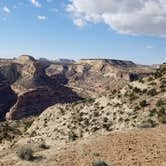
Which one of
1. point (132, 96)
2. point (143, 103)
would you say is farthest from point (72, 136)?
point (132, 96)

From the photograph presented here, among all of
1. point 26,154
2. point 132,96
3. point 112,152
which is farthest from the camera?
point 132,96

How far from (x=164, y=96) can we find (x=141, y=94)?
394cm

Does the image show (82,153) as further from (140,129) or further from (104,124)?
(104,124)

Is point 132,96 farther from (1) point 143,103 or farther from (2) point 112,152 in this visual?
(2) point 112,152

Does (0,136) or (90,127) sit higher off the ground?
(90,127)

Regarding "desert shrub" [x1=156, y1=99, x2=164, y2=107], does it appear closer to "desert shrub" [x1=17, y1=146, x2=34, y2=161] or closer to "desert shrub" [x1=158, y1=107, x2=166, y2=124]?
"desert shrub" [x1=158, y1=107, x2=166, y2=124]

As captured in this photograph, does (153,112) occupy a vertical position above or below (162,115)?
below

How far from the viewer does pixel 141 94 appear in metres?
47.1

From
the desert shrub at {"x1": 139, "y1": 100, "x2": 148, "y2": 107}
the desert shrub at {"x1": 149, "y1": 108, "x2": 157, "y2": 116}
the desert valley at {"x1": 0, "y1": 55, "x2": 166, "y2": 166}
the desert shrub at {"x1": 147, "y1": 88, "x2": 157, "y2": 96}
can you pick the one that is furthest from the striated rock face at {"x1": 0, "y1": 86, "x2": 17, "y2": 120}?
the desert shrub at {"x1": 149, "y1": 108, "x2": 157, "y2": 116}

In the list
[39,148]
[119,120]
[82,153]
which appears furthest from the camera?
[119,120]

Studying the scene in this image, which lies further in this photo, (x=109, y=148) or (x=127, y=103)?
(x=127, y=103)

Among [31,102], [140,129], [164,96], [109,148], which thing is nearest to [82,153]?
[109,148]

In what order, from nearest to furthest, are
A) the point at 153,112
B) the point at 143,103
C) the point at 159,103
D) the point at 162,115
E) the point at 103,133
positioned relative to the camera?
the point at 103,133
the point at 162,115
the point at 153,112
the point at 159,103
the point at 143,103

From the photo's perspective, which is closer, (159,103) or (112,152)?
(112,152)
